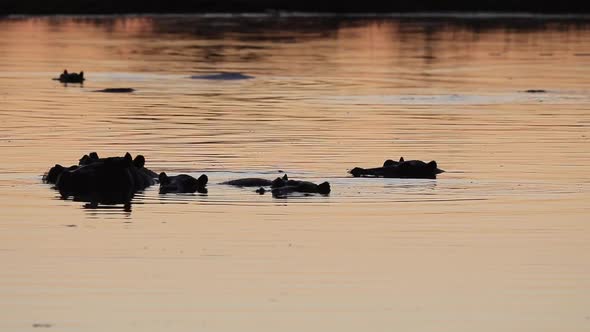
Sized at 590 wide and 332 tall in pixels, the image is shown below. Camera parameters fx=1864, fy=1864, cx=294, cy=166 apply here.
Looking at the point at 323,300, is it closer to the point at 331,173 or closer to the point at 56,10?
the point at 331,173

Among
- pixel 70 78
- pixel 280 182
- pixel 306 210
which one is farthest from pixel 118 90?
pixel 306 210

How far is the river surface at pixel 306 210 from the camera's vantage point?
1403 centimetres

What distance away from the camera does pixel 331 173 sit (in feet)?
78.8

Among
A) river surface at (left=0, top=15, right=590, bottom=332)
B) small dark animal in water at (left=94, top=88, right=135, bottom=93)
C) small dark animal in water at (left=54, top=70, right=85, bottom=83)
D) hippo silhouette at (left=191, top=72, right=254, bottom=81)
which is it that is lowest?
river surface at (left=0, top=15, right=590, bottom=332)

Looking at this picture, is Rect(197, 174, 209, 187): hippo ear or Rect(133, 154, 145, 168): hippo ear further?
Rect(133, 154, 145, 168): hippo ear

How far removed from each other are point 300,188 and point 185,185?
1.36 metres

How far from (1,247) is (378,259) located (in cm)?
344

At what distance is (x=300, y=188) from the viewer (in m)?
21.3

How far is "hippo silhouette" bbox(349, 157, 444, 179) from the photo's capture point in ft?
76.7

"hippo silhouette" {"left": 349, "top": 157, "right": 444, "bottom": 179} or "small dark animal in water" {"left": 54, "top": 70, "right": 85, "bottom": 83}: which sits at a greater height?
"small dark animal in water" {"left": 54, "top": 70, "right": 85, "bottom": 83}

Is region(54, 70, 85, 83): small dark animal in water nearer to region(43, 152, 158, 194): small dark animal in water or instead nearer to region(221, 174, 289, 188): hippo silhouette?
region(43, 152, 158, 194): small dark animal in water

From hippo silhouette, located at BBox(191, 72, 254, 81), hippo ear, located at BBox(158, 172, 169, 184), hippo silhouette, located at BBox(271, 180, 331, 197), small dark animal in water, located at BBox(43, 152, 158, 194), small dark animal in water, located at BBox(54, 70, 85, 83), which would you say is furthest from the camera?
hippo silhouette, located at BBox(191, 72, 254, 81)

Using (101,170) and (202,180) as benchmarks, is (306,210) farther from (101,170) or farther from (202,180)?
(101,170)

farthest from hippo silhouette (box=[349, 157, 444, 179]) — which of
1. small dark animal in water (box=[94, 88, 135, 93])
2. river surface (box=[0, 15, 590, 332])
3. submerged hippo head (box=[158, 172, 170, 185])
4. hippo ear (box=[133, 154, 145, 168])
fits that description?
small dark animal in water (box=[94, 88, 135, 93])
